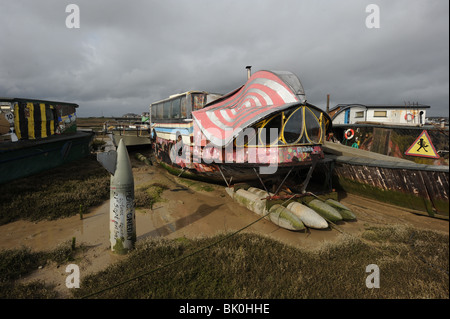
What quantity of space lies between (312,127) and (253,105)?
8.81 feet

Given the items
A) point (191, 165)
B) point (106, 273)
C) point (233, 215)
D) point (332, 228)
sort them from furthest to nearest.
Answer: point (191, 165) < point (233, 215) < point (332, 228) < point (106, 273)

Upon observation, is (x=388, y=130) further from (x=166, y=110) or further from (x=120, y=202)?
(x=120, y=202)

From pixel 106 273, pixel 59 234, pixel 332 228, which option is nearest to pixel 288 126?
pixel 332 228

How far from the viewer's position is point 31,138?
12.7 meters

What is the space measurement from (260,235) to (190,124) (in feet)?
24.9

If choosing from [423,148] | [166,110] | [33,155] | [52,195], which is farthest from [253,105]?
[423,148]

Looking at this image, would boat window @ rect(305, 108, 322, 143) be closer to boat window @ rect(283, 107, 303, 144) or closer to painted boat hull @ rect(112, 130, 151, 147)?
boat window @ rect(283, 107, 303, 144)

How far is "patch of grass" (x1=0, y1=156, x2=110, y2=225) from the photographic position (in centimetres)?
808

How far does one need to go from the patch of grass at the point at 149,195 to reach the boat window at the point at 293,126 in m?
6.33

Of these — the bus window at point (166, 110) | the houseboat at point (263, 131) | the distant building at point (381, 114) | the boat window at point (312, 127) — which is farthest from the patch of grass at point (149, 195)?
the distant building at point (381, 114)

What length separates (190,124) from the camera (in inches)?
492

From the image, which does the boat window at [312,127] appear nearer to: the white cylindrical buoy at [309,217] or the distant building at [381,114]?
the white cylindrical buoy at [309,217]

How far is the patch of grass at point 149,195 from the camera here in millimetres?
9812

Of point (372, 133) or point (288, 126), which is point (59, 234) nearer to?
point (288, 126)
